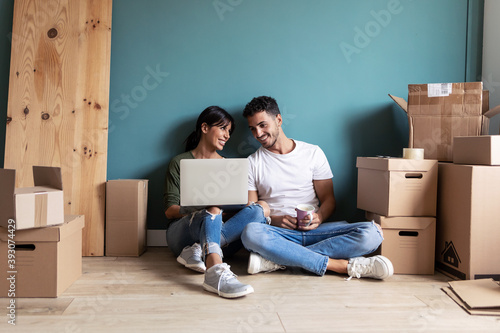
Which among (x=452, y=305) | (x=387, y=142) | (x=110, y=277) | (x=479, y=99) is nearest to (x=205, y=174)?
(x=110, y=277)

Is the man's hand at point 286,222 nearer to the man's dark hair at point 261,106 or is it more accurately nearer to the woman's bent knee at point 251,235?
the woman's bent knee at point 251,235

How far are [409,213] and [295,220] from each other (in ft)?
1.95

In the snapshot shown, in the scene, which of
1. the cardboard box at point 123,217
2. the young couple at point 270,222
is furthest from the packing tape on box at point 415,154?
the cardboard box at point 123,217

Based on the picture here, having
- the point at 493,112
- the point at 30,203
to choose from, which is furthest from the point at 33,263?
the point at 493,112

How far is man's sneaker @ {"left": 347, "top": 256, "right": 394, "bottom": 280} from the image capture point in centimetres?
177

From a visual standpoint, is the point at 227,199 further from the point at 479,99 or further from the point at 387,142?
the point at 479,99

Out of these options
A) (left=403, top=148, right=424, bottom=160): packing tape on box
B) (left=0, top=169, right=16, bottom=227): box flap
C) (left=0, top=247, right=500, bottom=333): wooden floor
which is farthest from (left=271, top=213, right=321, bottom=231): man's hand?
(left=0, top=169, right=16, bottom=227): box flap

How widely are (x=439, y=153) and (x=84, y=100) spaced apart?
6.93 feet

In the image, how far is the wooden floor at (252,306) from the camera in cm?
127

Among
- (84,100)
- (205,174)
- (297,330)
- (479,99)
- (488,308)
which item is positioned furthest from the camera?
(84,100)

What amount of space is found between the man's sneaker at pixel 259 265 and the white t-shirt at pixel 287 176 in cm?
37

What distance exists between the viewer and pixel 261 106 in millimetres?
2205

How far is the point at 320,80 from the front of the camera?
2.45m

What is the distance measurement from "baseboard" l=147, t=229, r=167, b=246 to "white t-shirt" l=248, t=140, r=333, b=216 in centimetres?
67
